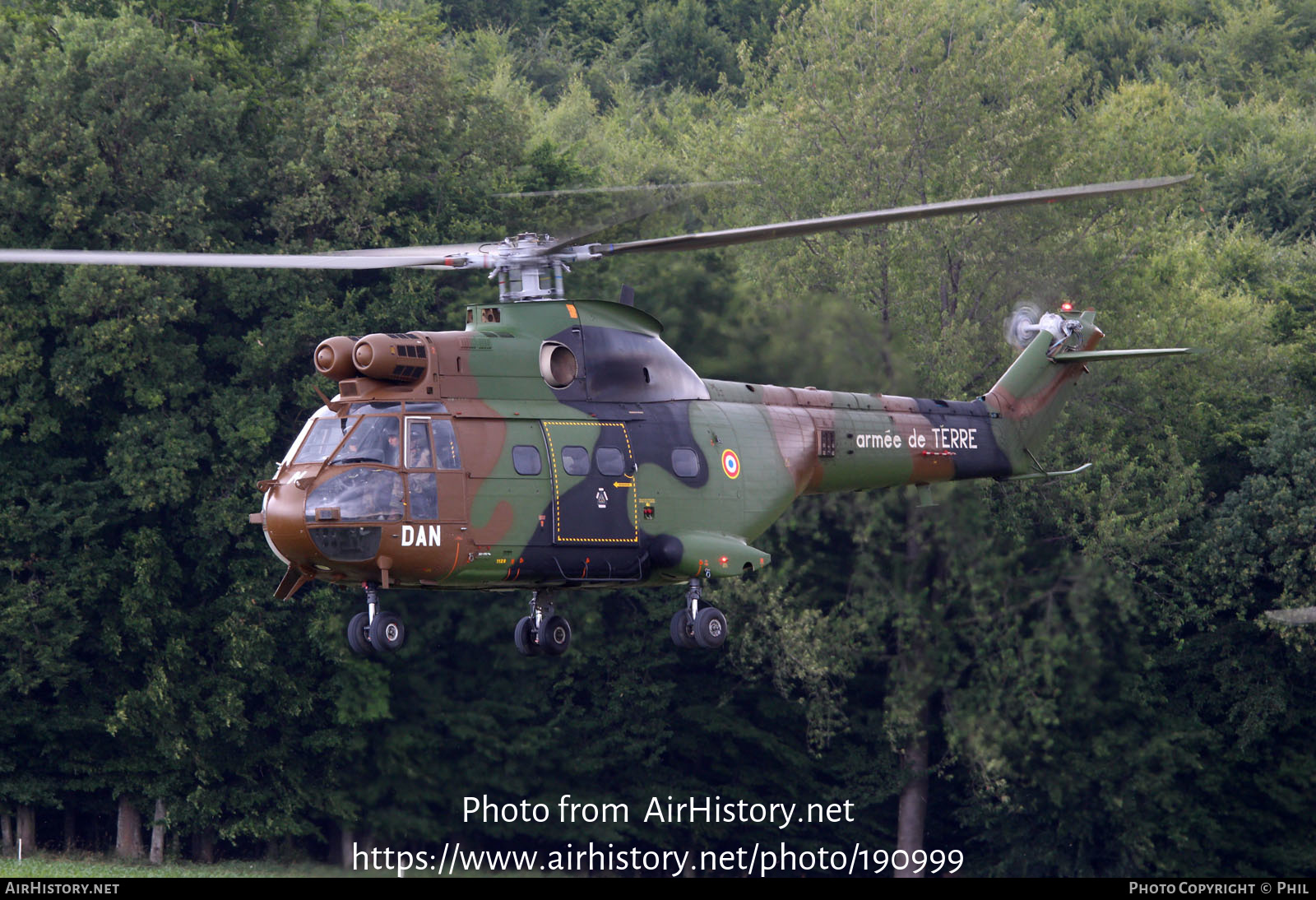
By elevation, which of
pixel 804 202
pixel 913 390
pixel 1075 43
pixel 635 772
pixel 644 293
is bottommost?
pixel 635 772

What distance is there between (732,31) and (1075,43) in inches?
534

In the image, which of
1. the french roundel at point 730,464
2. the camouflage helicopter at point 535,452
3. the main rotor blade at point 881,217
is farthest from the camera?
the french roundel at point 730,464

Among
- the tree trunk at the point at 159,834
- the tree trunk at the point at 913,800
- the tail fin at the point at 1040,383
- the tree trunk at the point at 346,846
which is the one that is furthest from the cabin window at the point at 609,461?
the tree trunk at the point at 913,800

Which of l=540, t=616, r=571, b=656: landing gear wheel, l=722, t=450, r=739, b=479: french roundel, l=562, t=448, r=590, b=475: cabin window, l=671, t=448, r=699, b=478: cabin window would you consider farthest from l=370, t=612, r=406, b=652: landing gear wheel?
Answer: l=722, t=450, r=739, b=479: french roundel

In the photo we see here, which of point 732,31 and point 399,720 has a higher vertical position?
point 732,31

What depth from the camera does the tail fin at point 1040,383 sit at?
78.6 feet

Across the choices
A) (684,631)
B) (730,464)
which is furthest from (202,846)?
(730,464)

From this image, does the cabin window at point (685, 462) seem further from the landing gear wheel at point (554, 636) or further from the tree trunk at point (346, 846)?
the tree trunk at point (346, 846)

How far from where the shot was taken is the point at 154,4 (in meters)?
34.9

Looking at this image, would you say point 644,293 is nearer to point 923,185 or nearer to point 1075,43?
point 923,185

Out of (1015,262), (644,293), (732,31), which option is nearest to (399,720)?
(644,293)

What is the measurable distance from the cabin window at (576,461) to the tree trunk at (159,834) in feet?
54.3

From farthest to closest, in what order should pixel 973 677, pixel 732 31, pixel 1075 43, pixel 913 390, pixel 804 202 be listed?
pixel 732 31, pixel 1075 43, pixel 804 202, pixel 973 677, pixel 913 390

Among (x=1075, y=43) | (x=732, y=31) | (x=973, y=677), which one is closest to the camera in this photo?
(x=973, y=677)
